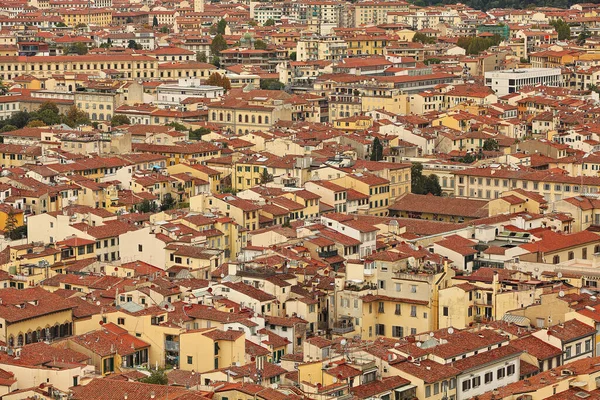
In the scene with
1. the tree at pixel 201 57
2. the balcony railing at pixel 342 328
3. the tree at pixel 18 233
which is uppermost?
the balcony railing at pixel 342 328

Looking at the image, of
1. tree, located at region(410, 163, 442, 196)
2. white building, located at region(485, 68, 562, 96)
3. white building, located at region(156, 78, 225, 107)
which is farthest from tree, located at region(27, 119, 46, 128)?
white building, located at region(485, 68, 562, 96)

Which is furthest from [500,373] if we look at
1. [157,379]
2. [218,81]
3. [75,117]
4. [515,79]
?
[218,81]

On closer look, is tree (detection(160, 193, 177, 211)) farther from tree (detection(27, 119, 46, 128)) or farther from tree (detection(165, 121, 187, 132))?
tree (detection(27, 119, 46, 128))

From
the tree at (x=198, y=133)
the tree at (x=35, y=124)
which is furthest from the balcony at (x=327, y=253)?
the tree at (x=35, y=124)

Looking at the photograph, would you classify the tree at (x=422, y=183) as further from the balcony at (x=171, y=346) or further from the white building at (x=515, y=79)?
the white building at (x=515, y=79)

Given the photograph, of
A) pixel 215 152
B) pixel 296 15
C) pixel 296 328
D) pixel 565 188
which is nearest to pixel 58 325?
pixel 296 328

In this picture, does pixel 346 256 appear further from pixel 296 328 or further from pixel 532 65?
pixel 532 65
